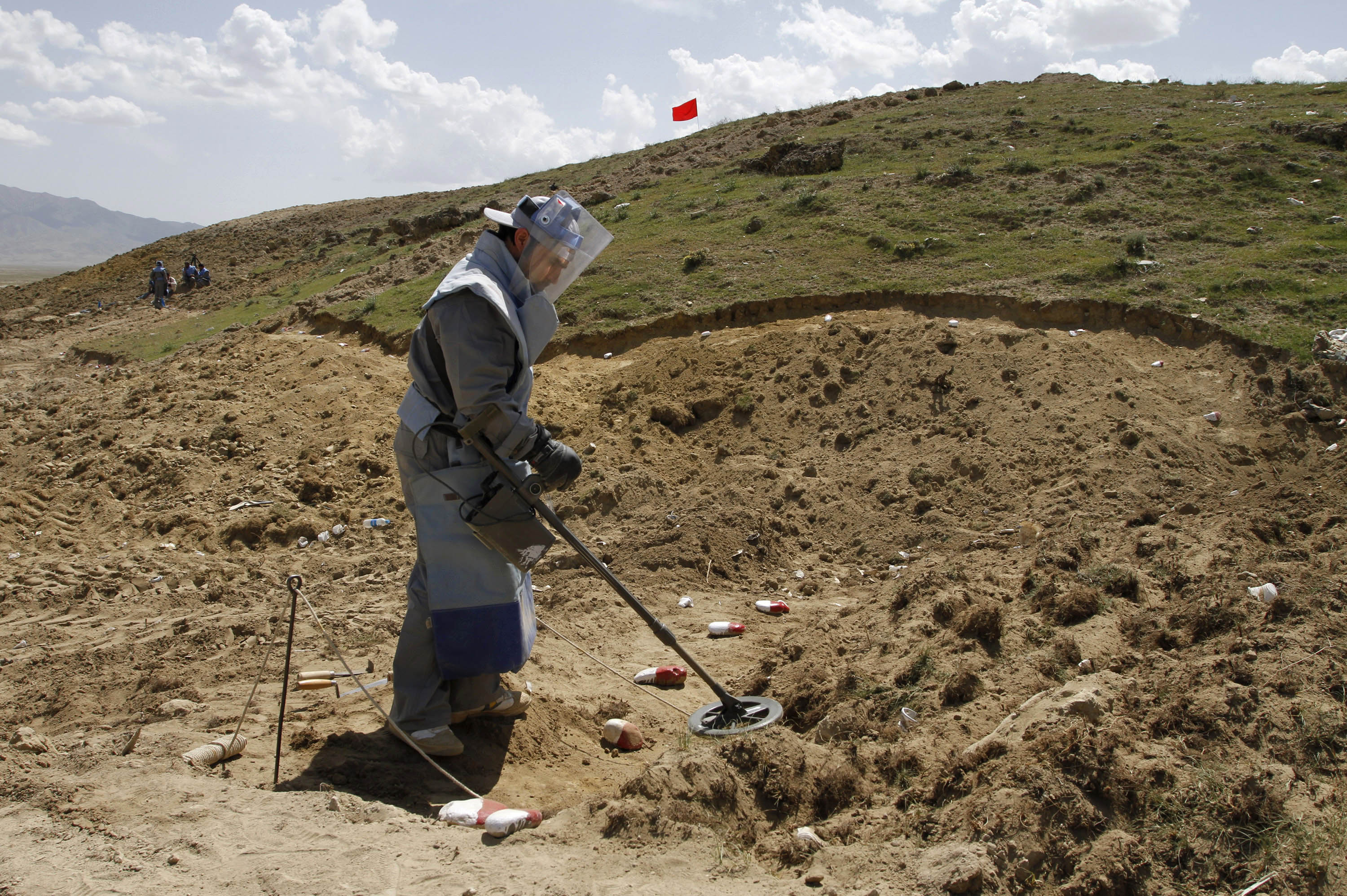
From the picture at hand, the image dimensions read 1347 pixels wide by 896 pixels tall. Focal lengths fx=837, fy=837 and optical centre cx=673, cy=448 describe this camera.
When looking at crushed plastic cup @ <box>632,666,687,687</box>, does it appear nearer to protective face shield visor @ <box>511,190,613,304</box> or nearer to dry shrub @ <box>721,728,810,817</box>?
dry shrub @ <box>721,728,810,817</box>

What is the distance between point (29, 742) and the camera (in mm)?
3408

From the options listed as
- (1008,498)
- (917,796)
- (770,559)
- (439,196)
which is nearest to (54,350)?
(439,196)

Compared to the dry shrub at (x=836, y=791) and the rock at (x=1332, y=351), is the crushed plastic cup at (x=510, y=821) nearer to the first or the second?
the dry shrub at (x=836, y=791)

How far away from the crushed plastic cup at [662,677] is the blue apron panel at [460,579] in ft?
4.52

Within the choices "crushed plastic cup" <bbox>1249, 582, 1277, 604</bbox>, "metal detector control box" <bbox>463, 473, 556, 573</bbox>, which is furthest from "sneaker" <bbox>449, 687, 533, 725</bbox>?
"crushed plastic cup" <bbox>1249, 582, 1277, 604</bbox>

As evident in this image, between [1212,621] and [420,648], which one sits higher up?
[420,648]

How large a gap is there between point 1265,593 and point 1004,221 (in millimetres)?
7959

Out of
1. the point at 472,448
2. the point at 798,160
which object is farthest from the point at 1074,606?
the point at 798,160

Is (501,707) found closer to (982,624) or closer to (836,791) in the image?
(836,791)

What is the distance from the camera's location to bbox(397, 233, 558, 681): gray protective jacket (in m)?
3.53

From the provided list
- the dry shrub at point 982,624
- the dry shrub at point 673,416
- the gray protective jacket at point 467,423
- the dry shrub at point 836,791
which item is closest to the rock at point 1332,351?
the dry shrub at point 982,624

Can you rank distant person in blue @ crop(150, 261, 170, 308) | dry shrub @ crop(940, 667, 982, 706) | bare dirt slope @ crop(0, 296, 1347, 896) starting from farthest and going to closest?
distant person in blue @ crop(150, 261, 170, 308), dry shrub @ crop(940, 667, 982, 706), bare dirt slope @ crop(0, 296, 1347, 896)

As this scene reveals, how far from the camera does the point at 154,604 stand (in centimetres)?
639

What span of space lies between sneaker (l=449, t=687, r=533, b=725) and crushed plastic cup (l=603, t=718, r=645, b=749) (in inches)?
17.5
